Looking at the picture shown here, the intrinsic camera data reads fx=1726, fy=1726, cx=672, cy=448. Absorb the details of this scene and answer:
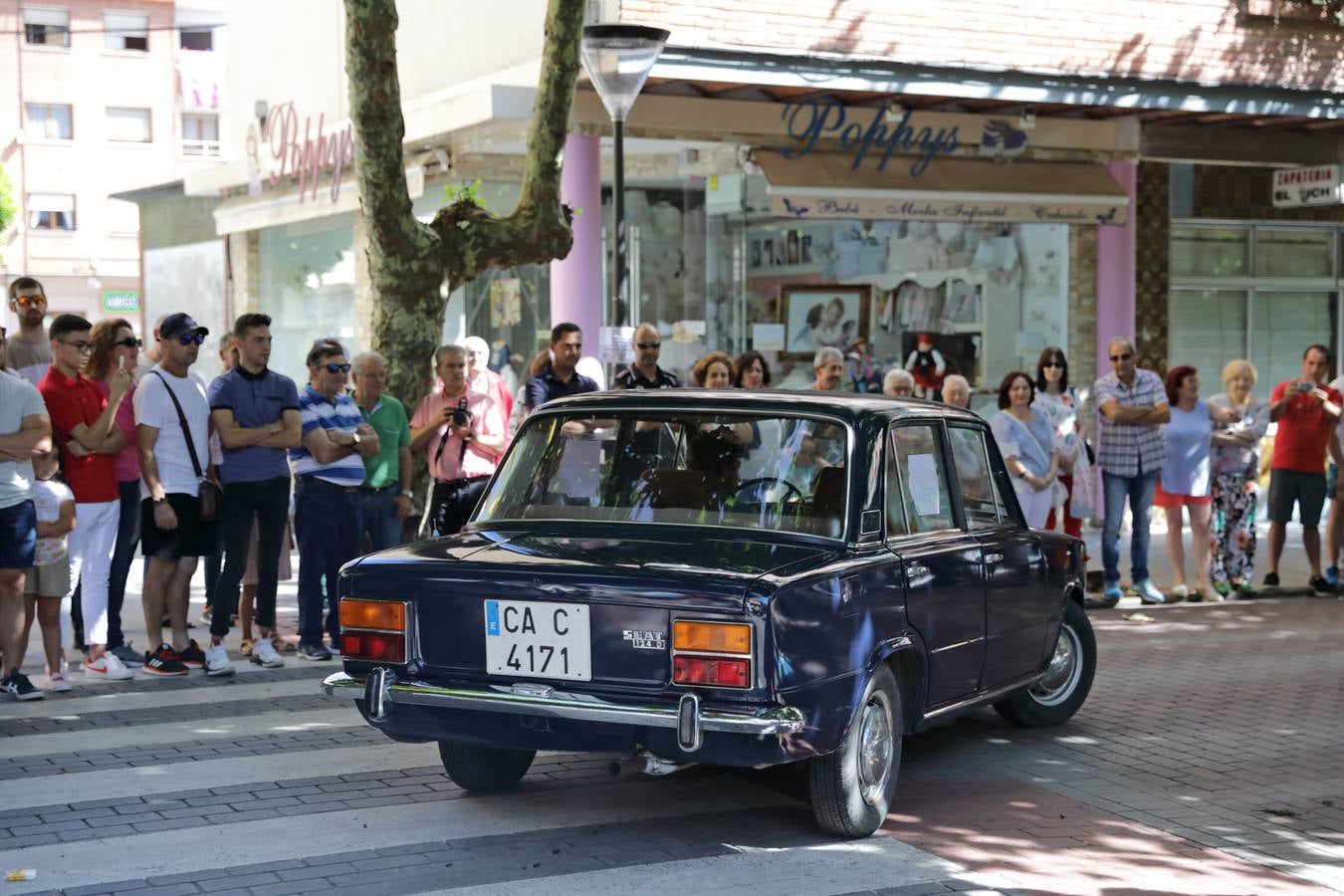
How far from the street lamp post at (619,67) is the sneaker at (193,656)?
394 cm

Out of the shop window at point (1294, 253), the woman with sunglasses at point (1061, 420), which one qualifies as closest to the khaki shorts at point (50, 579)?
the woman with sunglasses at point (1061, 420)

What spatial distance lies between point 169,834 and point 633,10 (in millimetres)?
10811

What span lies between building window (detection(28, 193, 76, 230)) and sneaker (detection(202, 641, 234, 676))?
5270 centimetres

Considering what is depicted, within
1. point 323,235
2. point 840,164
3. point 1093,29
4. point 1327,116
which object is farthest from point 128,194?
point 1327,116

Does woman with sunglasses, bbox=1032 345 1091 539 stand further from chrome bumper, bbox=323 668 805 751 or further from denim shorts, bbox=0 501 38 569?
chrome bumper, bbox=323 668 805 751

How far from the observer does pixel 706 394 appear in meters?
6.81

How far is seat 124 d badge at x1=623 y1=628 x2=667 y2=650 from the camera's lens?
569 centimetres

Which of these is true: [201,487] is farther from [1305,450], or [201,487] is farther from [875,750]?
[1305,450]

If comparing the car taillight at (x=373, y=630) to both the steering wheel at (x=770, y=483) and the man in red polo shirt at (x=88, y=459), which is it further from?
the man in red polo shirt at (x=88, y=459)

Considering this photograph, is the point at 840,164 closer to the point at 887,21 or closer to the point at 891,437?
the point at 887,21

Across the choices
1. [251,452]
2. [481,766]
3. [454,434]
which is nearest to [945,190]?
[454,434]

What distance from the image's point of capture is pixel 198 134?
61.0 meters

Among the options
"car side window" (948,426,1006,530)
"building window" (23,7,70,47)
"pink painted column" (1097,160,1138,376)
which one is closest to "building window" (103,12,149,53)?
"building window" (23,7,70,47)

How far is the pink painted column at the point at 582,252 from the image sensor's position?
16297mm
